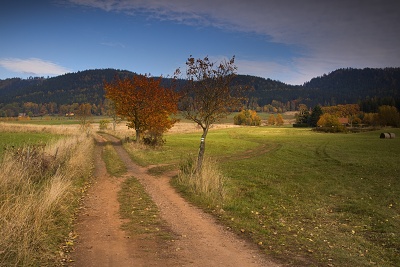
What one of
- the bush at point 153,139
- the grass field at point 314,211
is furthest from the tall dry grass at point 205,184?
the bush at point 153,139

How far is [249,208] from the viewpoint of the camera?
14.1m

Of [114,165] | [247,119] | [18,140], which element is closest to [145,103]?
[18,140]

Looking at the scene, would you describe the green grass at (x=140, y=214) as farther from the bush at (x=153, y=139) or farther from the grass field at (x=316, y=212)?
the bush at (x=153, y=139)

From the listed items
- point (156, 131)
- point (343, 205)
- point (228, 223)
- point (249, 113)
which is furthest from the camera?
point (249, 113)

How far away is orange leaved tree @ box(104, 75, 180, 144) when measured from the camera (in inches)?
1505

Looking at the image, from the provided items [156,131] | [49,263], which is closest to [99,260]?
[49,263]

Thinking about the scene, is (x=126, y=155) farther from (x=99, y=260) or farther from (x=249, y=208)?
(x=99, y=260)

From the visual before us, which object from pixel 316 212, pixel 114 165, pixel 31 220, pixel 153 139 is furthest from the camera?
pixel 153 139

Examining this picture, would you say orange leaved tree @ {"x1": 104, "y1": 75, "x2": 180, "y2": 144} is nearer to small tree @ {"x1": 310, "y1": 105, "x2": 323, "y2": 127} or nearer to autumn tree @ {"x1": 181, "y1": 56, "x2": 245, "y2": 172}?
A: autumn tree @ {"x1": 181, "y1": 56, "x2": 245, "y2": 172}

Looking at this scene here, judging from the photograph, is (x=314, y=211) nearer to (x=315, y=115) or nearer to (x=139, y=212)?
(x=139, y=212)

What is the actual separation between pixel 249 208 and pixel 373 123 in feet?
466

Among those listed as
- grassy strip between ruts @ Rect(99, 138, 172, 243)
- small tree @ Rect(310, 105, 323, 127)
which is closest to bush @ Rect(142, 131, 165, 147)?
grassy strip between ruts @ Rect(99, 138, 172, 243)

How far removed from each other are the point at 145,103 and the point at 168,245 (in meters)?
31.5

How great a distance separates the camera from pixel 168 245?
29.1 ft
